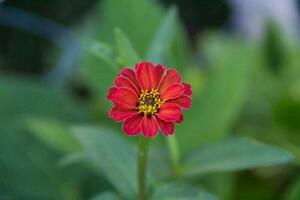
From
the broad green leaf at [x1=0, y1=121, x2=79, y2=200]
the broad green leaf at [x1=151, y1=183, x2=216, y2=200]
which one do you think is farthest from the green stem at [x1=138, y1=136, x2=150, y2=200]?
the broad green leaf at [x1=0, y1=121, x2=79, y2=200]

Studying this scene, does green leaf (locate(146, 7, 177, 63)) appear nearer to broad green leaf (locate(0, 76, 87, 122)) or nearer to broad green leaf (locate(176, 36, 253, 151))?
broad green leaf (locate(176, 36, 253, 151))

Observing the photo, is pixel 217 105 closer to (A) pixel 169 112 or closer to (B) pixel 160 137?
(B) pixel 160 137

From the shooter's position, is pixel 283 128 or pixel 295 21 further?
pixel 295 21

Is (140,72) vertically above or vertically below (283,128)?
below

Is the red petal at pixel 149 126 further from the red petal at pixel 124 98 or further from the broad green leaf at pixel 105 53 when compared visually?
the broad green leaf at pixel 105 53

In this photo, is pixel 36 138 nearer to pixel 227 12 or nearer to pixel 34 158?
pixel 34 158

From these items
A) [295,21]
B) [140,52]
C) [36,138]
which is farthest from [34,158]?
[295,21]
